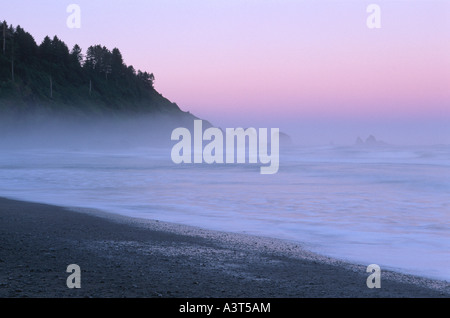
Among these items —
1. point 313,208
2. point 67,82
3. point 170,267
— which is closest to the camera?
point 170,267

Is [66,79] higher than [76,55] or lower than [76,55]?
lower

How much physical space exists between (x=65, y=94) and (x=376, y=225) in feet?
191

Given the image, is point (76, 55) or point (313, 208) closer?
point (313, 208)

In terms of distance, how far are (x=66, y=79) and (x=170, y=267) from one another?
215 feet

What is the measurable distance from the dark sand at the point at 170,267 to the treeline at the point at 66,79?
4625 centimetres

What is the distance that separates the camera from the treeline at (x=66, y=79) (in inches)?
2062

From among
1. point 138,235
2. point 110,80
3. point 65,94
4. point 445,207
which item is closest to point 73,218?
point 138,235

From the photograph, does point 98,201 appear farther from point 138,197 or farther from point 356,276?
point 356,276

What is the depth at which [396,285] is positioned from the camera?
13.6 feet

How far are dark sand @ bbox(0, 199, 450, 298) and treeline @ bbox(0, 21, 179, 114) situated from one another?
1821 inches

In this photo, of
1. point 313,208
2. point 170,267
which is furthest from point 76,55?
point 170,267

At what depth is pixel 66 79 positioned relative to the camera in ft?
216

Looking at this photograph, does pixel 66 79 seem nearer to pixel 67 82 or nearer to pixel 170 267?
pixel 67 82

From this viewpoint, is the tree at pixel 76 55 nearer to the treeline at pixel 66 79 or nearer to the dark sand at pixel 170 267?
the treeline at pixel 66 79
